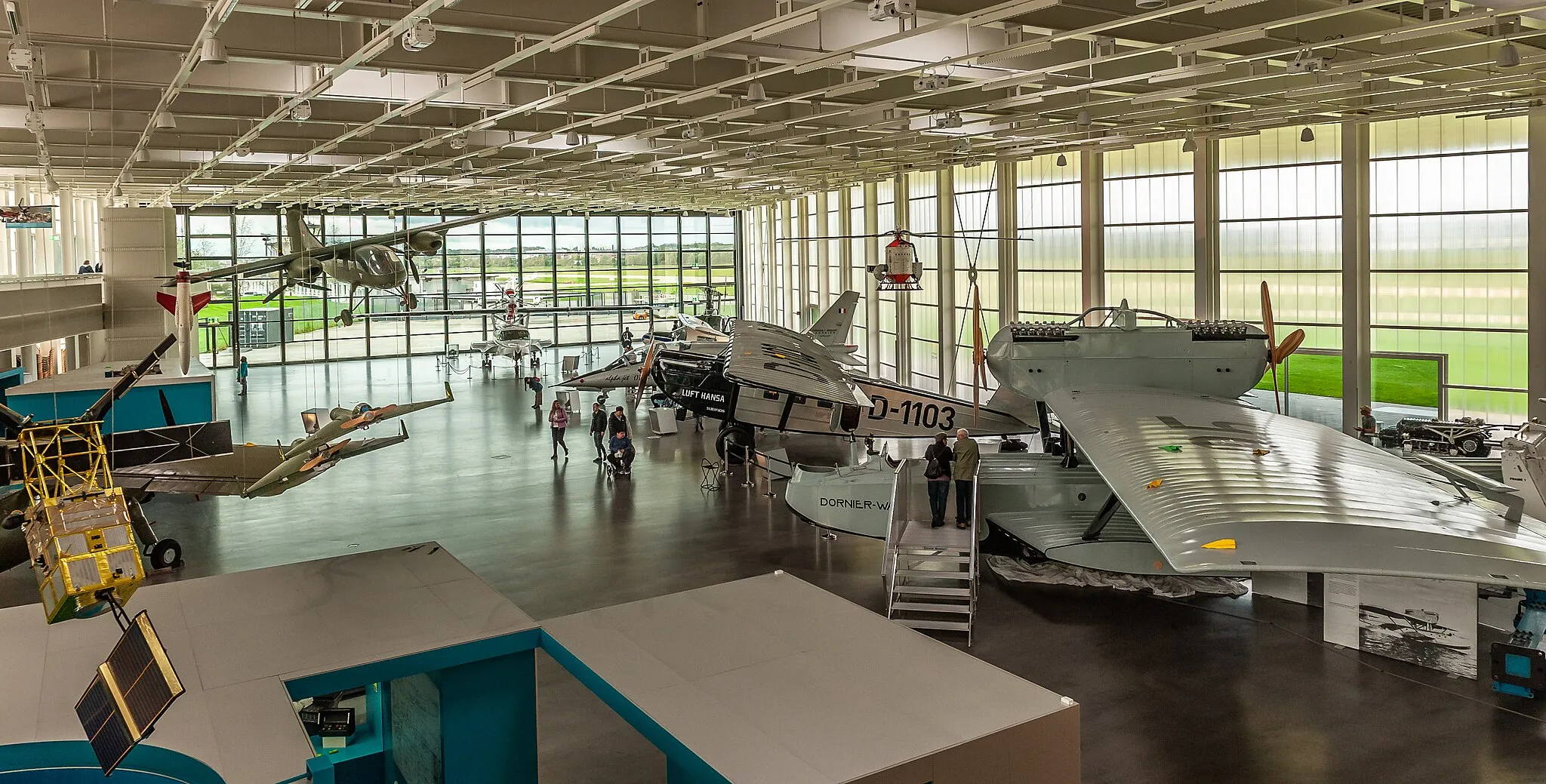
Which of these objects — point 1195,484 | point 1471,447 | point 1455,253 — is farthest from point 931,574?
point 1455,253

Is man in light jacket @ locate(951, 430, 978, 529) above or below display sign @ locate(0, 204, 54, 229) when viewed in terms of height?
below

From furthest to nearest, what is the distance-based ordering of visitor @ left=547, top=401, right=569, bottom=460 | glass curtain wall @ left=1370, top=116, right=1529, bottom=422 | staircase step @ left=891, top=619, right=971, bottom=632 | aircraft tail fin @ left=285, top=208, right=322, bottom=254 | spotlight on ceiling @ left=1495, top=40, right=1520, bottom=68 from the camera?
aircraft tail fin @ left=285, top=208, right=322, bottom=254 < visitor @ left=547, top=401, right=569, bottom=460 < glass curtain wall @ left=1370, top=116, right=1529, bottom=422 < staircase step @ left=891, top=619, right=971, bottom=632 < spotlight on ceiling @ left=1495, top=40, right=1520, bottom=68

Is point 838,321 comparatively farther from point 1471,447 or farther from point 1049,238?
point 1471,447

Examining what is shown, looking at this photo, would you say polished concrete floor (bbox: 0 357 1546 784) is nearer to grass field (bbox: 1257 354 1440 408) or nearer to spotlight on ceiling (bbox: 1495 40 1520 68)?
spotlight on ceiling (bbox: 1495 40 1520 68)

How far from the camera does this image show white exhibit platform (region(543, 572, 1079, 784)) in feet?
17.1

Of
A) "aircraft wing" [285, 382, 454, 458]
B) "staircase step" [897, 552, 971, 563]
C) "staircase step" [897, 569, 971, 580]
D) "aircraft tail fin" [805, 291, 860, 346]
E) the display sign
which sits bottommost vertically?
"staircase step" [897, 569, 971, 580]

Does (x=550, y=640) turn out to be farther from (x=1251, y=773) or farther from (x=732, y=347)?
(x=732, y=347)

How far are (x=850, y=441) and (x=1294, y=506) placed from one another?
15.5 meters

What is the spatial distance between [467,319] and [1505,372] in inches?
1639

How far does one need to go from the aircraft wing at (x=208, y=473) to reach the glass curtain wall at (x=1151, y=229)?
18.2 m

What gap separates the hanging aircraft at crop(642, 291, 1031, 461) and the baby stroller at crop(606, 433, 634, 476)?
196 centimetres

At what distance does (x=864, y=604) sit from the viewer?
1215 cm

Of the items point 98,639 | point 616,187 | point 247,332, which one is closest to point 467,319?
point 247,332

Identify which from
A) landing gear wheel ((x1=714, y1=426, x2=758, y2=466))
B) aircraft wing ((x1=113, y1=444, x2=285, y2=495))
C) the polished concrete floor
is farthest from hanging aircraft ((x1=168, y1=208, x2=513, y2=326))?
aircraft wing ((x1=113, y1=444, x2=285, y2=495))
